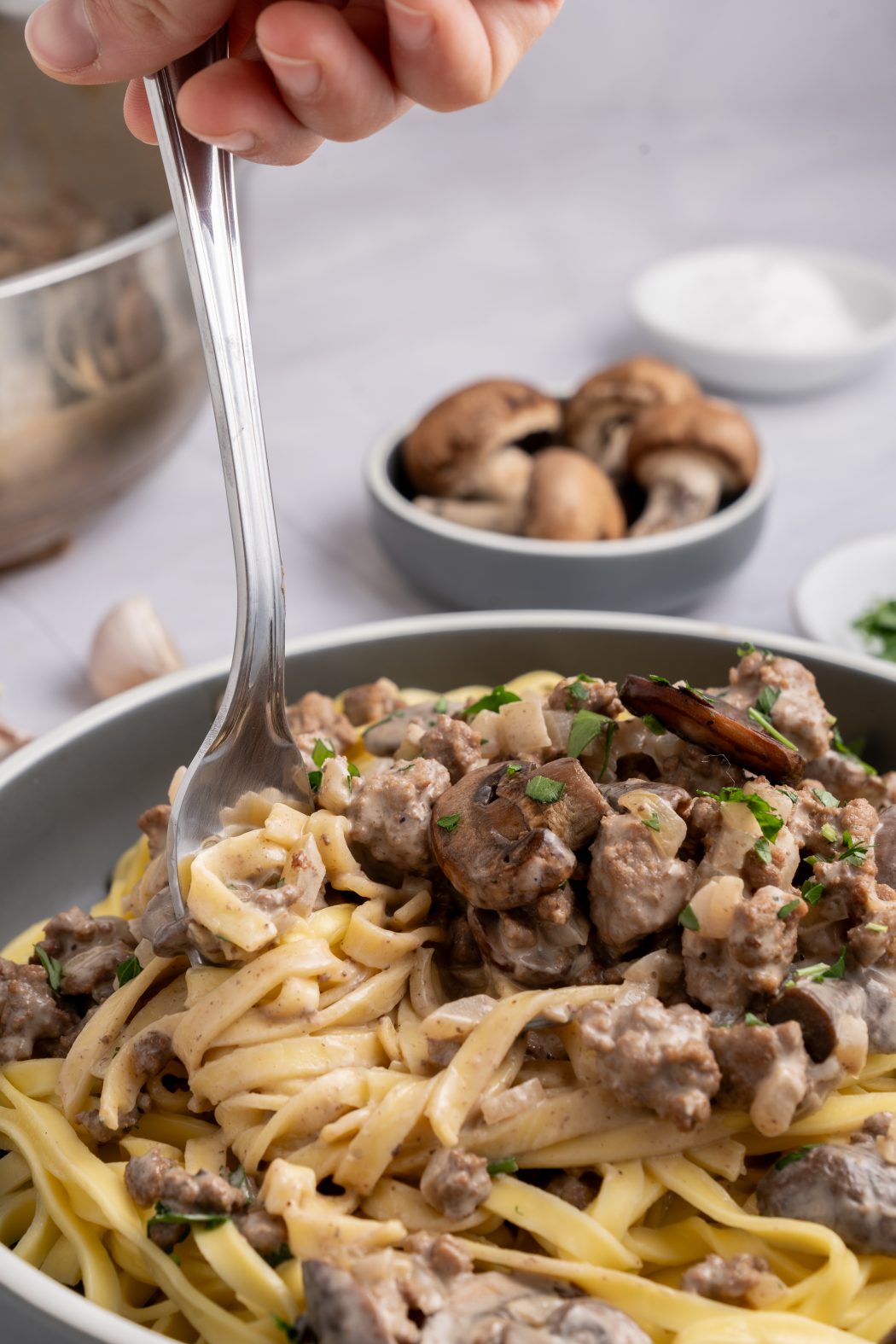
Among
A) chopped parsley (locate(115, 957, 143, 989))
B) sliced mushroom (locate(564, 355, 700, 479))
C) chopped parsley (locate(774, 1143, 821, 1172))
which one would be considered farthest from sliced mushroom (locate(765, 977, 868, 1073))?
sliced mushroom (locate(564, 355, 700, 479))

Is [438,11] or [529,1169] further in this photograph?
[529,1169]

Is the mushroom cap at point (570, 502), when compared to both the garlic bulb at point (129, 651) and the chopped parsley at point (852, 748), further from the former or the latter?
the chopped parsley at point (852, 748)

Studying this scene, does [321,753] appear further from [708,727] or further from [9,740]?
[9,740]

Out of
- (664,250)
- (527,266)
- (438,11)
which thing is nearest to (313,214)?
(527,266)

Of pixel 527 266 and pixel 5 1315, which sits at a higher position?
pixel 5 1315

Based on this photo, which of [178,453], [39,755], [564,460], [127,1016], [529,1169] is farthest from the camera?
[178,453]

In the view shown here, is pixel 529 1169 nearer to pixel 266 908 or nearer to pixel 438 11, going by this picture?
pixel 266 908

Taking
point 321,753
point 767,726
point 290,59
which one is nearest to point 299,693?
point 321,753

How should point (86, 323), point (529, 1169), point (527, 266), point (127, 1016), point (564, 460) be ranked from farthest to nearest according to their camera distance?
point (527, 266), point (564, 460), point (86, 323), point (127, 1016), point (529, 1169)
